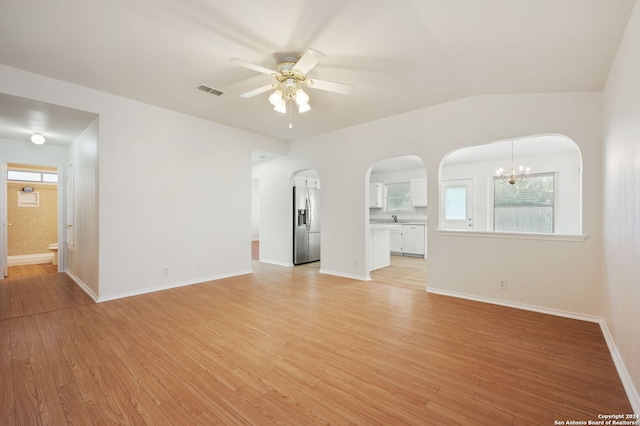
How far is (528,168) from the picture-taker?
6.03 meters

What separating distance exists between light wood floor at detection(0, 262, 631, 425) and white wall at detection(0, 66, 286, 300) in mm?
822

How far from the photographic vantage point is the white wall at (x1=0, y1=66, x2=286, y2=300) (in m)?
3.79

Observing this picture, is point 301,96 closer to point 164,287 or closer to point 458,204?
point 164,287

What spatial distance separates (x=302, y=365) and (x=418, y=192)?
6.81 meters

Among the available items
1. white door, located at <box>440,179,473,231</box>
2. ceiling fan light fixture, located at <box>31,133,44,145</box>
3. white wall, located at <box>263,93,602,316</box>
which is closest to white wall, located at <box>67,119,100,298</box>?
ceiling fan light fixture, located at <box>31,133,44,145</box>

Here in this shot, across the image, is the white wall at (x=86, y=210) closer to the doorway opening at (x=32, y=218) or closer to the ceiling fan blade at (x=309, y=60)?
the doorway opening at (x=32, y=218)

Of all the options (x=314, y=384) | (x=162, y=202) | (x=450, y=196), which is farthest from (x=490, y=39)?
(x=450, y=196)

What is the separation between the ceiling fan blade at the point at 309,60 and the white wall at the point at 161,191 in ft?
9.90

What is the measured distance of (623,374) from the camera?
1.98 metres

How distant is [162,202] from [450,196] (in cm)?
732

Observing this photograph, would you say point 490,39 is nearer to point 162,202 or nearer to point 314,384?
point 314,384

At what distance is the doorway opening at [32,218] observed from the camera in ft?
20.8

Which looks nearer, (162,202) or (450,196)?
(162,202)

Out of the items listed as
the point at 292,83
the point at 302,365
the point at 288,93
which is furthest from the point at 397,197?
the point at 302,365
